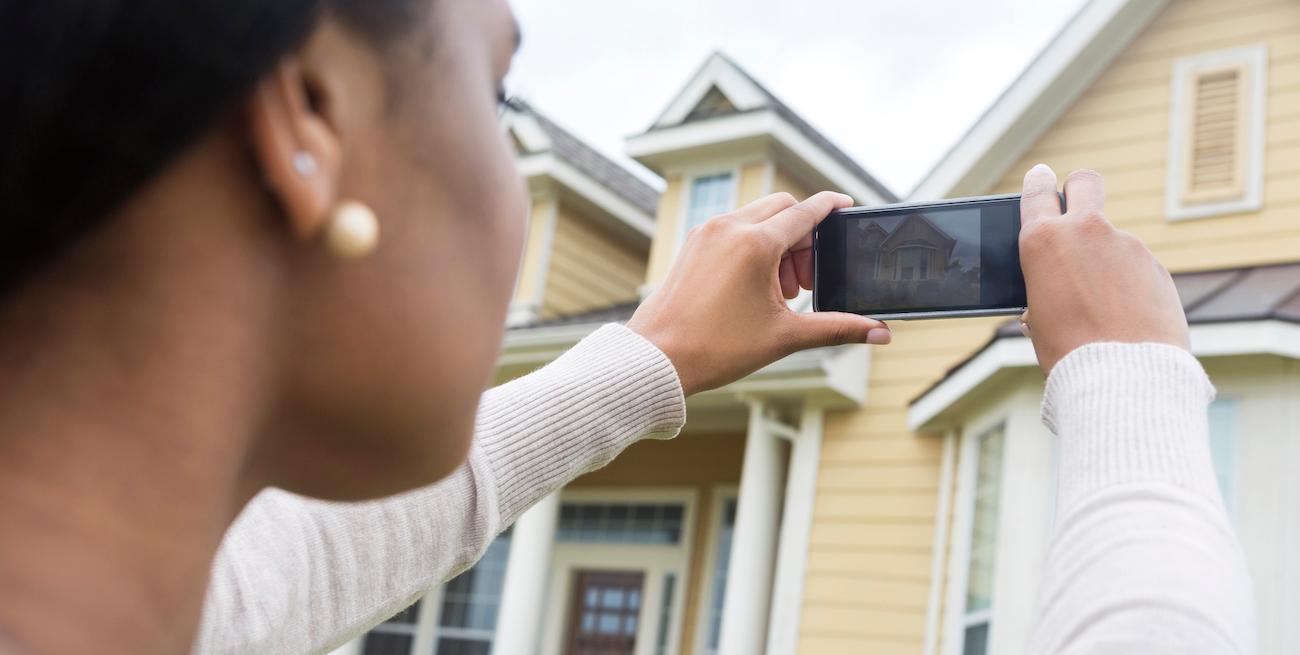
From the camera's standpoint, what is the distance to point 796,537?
9305 mm

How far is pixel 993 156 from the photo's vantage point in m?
9.12

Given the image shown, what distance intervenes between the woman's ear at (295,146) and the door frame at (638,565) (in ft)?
35.1

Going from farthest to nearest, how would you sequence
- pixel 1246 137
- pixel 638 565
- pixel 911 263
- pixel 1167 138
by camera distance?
pixel 638 565
pixel 1167 138
pixel 1246 137
pixel 911 263

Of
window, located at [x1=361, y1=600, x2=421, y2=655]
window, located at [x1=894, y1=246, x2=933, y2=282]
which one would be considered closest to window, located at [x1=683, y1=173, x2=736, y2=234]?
window, located at [x1=361, y1=600, x2=421, y2=655]

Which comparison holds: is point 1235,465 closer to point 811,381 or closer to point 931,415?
point 931,415

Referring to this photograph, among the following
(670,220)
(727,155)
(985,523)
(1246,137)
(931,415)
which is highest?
(727,155)

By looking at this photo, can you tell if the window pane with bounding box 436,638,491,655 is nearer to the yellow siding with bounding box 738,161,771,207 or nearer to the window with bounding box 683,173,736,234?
the window with bounding box 683,173,736,234

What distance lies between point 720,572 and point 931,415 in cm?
314

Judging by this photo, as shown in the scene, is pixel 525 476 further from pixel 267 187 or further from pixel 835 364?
pixel 835 364

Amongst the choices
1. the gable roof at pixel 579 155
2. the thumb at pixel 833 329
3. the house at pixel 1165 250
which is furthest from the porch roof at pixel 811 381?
the thumb at pixel 833 329

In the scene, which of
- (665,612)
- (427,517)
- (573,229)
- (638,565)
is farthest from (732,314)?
(573,229)

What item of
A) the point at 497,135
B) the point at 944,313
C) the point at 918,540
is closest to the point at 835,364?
the point at 918,540

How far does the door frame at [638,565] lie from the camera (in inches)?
442

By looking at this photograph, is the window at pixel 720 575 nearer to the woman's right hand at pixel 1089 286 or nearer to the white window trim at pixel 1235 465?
the white window trim at pixel 1235 465
